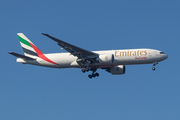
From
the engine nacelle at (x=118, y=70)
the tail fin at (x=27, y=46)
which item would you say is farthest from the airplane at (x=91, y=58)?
the tail fin at (x=27, y=46)

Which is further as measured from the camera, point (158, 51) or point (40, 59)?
point (40, 59)

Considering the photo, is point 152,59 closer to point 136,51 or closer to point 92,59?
point 136,51

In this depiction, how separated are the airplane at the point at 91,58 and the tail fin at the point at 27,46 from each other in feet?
2.55

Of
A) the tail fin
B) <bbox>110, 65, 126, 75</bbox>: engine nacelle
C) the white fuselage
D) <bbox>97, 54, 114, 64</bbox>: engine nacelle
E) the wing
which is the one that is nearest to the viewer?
the wing

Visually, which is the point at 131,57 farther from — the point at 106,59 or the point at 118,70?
the point at 118,70

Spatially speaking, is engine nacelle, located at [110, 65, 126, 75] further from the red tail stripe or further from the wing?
the red tail stripe

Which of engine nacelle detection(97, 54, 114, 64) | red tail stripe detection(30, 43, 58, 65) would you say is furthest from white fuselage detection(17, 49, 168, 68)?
red tail stripe detection(30, 43, 58, 65)

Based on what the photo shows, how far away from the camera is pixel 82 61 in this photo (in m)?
49.0

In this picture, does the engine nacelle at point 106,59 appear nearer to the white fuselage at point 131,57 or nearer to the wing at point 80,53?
the white fuselage at point 131,57

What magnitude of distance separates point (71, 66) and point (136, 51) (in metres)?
10.6

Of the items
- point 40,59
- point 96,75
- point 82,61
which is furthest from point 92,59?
point 40,59

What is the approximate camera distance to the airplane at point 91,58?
47.8m

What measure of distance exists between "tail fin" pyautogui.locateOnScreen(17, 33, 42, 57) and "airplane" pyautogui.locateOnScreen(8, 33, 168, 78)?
2.55 ft

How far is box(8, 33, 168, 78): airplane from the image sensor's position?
4775cm
